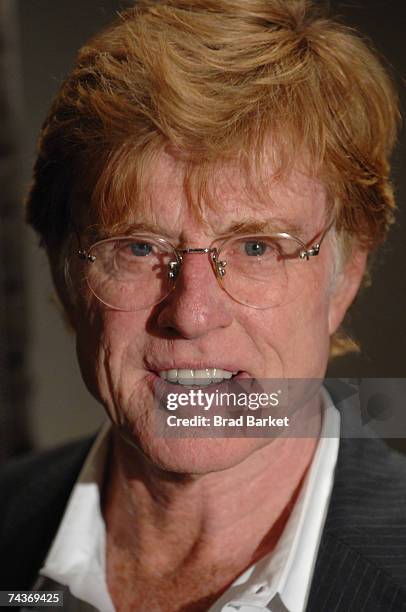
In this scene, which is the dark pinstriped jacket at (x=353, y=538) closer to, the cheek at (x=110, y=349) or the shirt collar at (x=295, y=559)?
the shirt collar at (x=295, y=559)

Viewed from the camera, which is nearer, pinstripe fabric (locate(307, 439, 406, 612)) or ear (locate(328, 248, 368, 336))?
pinstripe fabric (locate(307, 439, 406, 612))

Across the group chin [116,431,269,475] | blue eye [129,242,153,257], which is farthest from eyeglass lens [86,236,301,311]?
chin [116,431,269,475]

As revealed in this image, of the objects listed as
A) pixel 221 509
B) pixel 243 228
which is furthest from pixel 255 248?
pixel 221 509

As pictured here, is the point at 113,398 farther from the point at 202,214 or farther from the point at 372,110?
the point at 372,110

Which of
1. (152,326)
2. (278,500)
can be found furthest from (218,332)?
(278,500)

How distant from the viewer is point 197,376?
2.69ft

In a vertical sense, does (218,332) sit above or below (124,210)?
below

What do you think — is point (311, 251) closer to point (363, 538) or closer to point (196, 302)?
point (196, 302)

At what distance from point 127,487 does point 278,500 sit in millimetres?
174

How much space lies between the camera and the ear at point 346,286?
891mm

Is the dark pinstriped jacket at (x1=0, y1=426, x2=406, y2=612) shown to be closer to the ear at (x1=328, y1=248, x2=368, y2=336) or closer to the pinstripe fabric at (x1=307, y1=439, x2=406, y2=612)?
the pinstripe fabric at (x1=307, y1=439, x2=406, y2=612)

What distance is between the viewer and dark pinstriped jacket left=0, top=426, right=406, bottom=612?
0.79 meters

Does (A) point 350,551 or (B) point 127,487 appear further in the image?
(B) point 127,487

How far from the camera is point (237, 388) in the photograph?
0.83 metres
